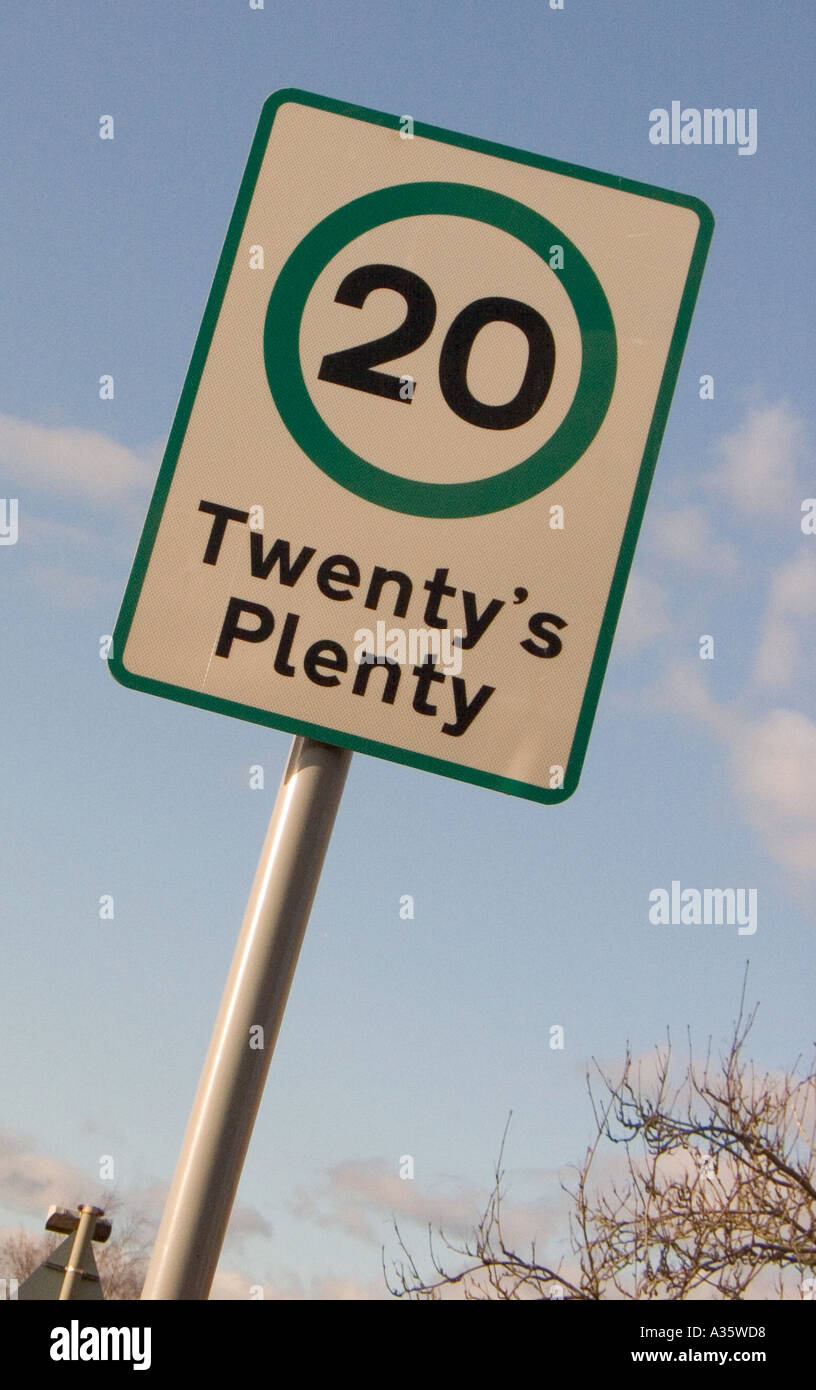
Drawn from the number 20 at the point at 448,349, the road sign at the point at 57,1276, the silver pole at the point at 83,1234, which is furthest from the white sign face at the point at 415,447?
the road sign at the point at 57,1276

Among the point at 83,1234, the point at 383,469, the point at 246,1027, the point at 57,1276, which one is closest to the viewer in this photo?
the point at 246,1027

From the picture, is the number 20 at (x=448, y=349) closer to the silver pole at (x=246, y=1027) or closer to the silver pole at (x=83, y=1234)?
the silver pole at (x=246, y=1027)

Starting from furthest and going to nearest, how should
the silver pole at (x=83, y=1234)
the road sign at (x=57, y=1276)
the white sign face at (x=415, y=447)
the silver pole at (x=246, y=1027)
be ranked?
1. the road sign at (x=57, y=1276)
2. the silver pole at (x=83, y=1234)
3. the white sign face at (x=415, y=447)
4. the silver pole at (x=246, y=1027)

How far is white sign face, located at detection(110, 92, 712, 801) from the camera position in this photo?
1.53 meters

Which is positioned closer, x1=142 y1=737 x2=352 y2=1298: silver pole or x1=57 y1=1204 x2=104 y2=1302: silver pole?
x1=142 y1=737 x2=352 y2=1298: silver pole

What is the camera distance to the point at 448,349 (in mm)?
1624

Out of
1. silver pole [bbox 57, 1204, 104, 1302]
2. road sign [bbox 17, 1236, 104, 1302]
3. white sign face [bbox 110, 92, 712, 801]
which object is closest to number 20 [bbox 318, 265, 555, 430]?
white sign face [bbox 110, 92, 712, 801]

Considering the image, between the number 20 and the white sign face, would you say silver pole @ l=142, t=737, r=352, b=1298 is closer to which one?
the white sign face

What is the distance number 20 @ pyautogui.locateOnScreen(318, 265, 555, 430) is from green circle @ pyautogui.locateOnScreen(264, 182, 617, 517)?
44mm

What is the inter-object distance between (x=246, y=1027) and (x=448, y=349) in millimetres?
823

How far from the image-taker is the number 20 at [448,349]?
1604 millimetres

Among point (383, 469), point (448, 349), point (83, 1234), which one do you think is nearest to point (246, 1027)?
point (383, 469)

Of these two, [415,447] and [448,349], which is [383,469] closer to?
Answer: [415,447]
